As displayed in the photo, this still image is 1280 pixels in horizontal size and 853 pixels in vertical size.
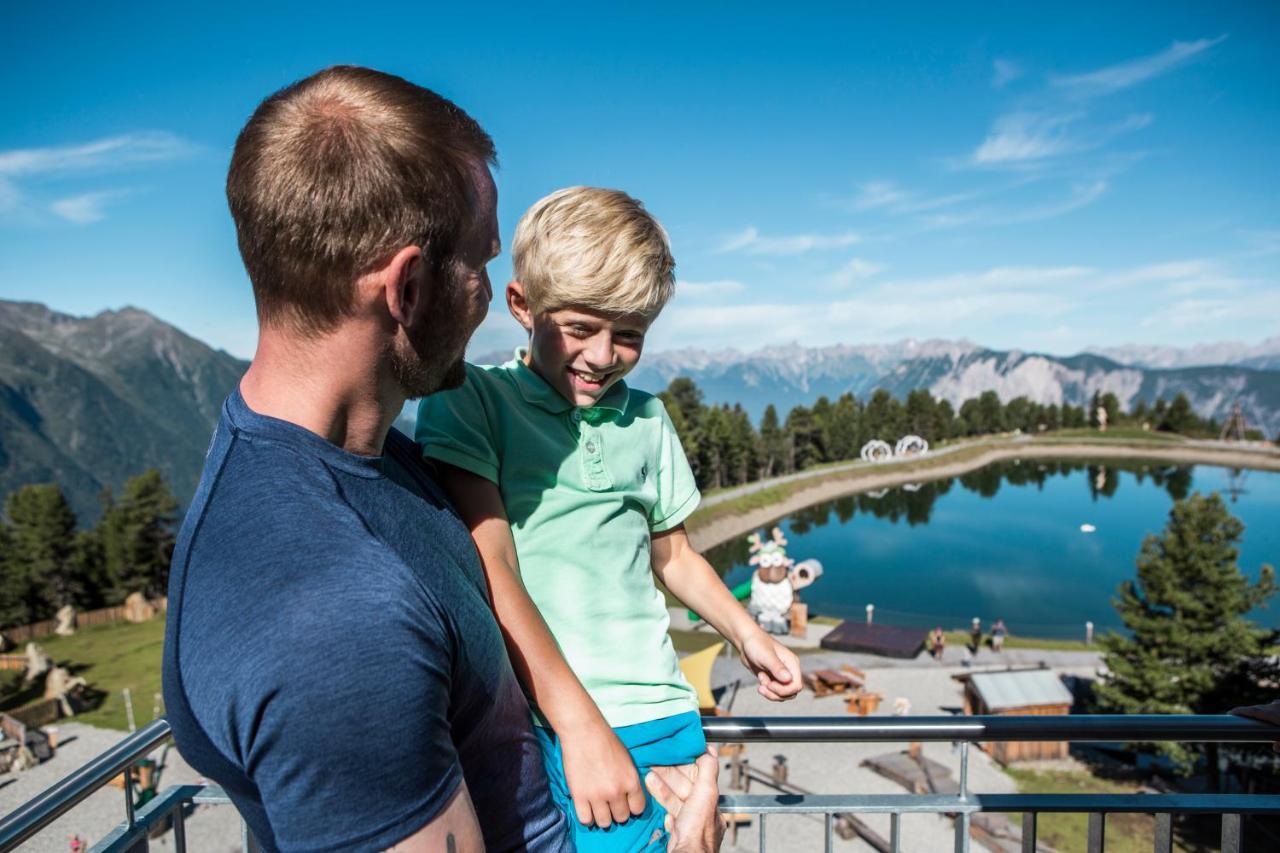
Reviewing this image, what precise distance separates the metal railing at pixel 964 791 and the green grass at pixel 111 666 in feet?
60.9

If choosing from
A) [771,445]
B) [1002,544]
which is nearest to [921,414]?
[771,445]

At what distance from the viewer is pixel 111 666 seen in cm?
2288

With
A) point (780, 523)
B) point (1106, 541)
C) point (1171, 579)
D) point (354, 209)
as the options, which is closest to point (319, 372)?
point (354, 209)

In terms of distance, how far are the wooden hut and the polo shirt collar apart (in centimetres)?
1700

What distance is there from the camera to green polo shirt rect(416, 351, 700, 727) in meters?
1.58

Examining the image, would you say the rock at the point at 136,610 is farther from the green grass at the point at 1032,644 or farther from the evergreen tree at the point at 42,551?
the green grass at the point at 1032,644

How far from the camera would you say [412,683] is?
2.98 feet

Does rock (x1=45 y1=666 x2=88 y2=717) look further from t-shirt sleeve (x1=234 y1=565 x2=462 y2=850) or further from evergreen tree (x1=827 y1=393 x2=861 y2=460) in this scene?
evergreen tree (x1=827 y1=393 x2=861 y2=460)

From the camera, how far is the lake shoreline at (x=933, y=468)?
45.9 m

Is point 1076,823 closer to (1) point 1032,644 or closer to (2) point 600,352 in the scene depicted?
(1) point 1032,644

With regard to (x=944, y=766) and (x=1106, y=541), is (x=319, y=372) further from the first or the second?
(x=1106, y=541)

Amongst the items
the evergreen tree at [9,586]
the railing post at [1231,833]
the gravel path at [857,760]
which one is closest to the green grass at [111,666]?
the evergreen tree at [9,586]

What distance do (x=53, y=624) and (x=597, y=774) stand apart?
33.7 m

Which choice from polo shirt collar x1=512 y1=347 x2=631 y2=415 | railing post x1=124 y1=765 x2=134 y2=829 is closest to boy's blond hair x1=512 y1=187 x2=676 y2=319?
polo shirt collar x1=512 y1=347 x2=631 y2=415
